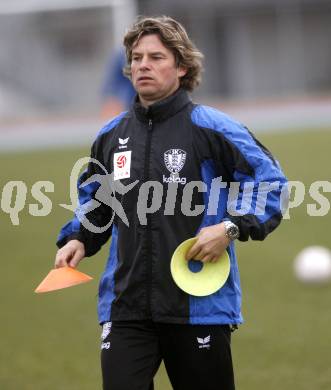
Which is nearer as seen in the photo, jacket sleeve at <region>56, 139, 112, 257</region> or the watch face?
the watch face

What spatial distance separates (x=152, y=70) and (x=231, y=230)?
0.80m

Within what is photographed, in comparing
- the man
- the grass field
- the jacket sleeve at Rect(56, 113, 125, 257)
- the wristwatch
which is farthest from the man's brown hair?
the grass field

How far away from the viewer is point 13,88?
32.2 meters

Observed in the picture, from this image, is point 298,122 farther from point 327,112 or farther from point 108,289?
point 108,289

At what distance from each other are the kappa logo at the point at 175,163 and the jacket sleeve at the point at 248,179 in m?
0.15

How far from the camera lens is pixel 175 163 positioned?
4109 mm

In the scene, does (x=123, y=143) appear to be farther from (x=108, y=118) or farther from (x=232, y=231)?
(x=108, y=118)

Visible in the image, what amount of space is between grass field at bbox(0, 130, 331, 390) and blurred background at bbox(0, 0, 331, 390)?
0.05ft

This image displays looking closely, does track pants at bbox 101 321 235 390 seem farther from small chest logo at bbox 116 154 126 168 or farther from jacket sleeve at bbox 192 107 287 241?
small chest logo at bbox 116 154 126 168

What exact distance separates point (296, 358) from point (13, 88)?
26921mm

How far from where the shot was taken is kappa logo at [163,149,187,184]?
13.5 feet

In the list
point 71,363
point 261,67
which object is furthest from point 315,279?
point 261,67

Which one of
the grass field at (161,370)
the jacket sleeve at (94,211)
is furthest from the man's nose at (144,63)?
the grass field at (161,370)

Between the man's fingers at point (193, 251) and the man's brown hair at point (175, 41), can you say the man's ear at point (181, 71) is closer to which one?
the man's brown hair at point (175, 41)
